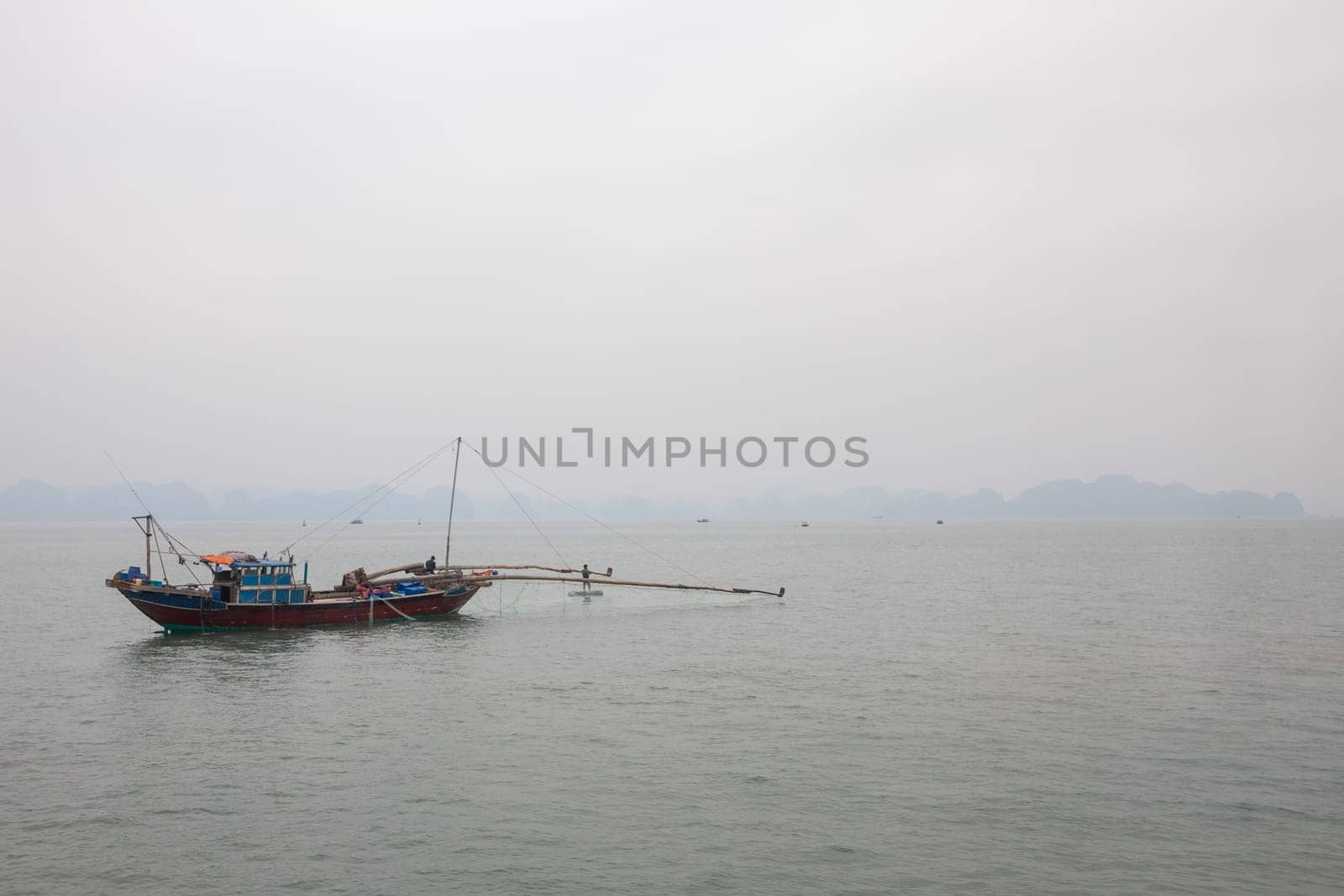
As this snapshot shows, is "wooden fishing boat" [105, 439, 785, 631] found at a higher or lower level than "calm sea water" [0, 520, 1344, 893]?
higher

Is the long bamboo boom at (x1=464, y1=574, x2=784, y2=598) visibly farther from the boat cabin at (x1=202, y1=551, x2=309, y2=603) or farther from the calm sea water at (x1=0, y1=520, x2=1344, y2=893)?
the boat cabin at (x1=202, y1=551, x2=309, y2=603)

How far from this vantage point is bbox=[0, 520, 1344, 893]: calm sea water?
19.1 meters

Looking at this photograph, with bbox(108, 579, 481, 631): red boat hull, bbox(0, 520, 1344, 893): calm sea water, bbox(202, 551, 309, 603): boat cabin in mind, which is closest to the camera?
bbox(0, 520, 1344, 893): calm sea water

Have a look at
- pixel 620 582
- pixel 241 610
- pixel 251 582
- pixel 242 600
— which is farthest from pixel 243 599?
pixel 620 582

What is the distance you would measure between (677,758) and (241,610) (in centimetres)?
3689

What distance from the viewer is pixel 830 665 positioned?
4216 cm

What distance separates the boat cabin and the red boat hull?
1.40 feet

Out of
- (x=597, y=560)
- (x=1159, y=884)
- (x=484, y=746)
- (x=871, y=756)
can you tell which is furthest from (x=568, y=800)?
(x=597, y=560)

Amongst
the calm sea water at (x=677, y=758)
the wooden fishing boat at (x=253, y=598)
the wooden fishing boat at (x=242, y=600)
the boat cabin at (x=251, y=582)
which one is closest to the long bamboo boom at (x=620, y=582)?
the wooden fishing boat at (x=253, y=598)

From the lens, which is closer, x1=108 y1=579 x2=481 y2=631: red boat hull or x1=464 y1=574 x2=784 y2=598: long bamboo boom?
x1=108 y1=579 x2=481 y2=631: red boat hull

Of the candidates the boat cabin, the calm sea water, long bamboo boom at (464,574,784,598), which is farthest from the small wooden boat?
long bamboo boom at (464,574,784,598)

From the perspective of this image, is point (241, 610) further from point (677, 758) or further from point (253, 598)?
point (677, 758)

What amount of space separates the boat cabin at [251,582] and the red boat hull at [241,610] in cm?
43

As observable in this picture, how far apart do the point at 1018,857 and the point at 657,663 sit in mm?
25553
